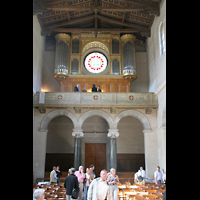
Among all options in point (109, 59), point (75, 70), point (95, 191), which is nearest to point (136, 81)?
point (109, 59)

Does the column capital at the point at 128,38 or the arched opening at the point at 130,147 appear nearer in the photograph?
the arched opening at the point at 130,147

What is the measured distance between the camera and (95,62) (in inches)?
855

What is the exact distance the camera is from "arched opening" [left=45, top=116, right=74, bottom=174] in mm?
19797

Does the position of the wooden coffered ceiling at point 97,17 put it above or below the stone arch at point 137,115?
above

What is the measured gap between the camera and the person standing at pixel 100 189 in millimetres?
4520

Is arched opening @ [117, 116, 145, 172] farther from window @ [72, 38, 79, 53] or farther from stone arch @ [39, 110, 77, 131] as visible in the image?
window @ [72, 38, 79, 53]

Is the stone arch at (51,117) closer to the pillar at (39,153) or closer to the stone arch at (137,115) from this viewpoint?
the pillar at (39,153)

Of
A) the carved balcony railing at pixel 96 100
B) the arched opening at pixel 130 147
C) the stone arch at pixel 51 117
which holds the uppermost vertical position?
the carved balcony railing at pixel 96 100

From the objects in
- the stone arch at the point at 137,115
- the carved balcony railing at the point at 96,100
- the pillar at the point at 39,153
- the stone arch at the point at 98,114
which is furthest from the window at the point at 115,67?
the pillar at the point at 39,153

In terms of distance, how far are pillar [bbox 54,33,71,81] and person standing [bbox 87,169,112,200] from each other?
15.2 metres

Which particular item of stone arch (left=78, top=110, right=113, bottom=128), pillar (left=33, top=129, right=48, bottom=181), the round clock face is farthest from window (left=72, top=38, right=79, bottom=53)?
pillar (left=33, top=129, right=48, bottom=181)

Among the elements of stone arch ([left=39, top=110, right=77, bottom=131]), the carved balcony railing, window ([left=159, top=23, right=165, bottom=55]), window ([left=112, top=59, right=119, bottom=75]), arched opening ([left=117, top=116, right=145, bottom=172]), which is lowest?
arched opening ([left=117, top=116, right=145, bottom=172])

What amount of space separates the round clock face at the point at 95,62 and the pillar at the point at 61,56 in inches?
92.6
